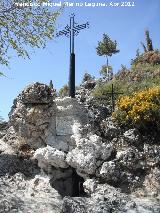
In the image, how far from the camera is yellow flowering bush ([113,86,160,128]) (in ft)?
48.1

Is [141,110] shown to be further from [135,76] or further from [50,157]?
[135,76]

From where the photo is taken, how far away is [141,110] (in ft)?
48.1

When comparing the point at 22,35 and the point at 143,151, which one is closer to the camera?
the point at 143,151

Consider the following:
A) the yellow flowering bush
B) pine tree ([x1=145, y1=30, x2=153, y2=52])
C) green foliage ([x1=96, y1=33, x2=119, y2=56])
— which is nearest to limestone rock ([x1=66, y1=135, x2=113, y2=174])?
the yellow flowering bush

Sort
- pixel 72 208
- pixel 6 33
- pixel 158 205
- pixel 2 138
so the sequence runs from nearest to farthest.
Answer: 1. pixel 72 208
2. pixel 158 205
3. pixel 6 33
4. pixel 2 138

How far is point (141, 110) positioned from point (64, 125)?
2.78 m

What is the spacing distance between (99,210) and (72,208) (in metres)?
0.72

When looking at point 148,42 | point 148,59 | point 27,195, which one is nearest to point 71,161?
point 27,195

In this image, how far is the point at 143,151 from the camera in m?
14.0

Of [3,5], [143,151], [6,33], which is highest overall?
[3,5]

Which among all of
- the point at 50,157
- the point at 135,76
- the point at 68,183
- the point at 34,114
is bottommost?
the point at 68,183

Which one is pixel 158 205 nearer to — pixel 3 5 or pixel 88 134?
pixel 88 134

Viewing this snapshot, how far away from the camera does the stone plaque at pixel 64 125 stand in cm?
1497

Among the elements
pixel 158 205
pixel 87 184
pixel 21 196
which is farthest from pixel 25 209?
pixel 158 205
